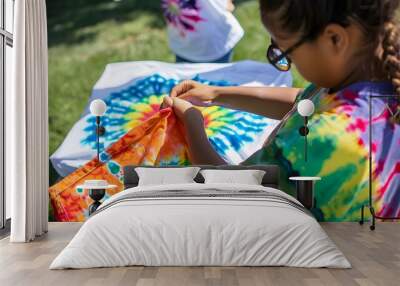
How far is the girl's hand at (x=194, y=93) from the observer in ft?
24.0

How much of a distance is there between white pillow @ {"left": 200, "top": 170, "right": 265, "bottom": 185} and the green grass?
4.86ft

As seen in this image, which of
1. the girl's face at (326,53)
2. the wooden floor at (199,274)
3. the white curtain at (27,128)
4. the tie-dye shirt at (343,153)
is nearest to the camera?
the girl's face at (326,53)

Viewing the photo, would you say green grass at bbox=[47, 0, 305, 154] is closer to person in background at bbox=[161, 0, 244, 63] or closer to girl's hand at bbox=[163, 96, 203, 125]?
person in background at bbox=[161, 0, 244, 63]

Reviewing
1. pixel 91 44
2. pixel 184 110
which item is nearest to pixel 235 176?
pixel 184 110

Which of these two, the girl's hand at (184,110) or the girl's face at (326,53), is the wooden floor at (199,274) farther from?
the girl's hand at (184,110)

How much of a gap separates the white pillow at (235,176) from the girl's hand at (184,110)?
785 millimetres

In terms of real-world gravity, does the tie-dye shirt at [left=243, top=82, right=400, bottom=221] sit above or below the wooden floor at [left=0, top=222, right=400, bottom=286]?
above

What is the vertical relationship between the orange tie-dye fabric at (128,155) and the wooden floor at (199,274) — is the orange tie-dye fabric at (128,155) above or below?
above

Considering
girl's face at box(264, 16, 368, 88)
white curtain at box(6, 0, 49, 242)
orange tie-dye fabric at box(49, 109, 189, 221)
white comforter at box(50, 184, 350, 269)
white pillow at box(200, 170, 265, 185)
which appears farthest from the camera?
orange tie-dye fabric at box(49, 109, 189, 221)

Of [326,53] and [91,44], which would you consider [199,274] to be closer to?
[326,53]

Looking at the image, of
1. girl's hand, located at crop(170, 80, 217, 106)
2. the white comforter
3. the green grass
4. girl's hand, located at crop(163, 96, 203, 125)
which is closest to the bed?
the white comforter

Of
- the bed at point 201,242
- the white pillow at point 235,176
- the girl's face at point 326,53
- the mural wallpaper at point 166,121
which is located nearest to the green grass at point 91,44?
the mural wallpaper at point 166,121

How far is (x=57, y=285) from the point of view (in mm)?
3926

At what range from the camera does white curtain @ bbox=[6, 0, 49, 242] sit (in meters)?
5.79
